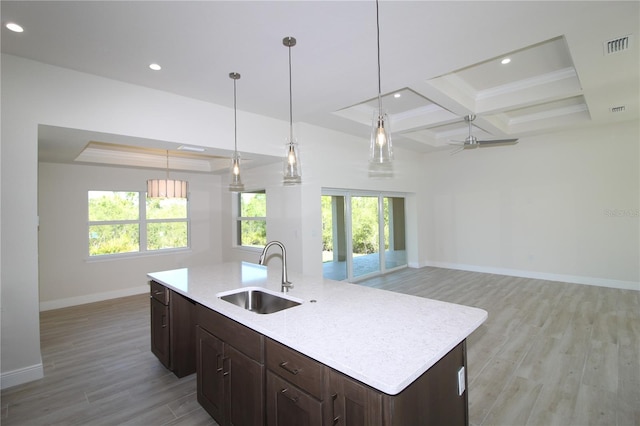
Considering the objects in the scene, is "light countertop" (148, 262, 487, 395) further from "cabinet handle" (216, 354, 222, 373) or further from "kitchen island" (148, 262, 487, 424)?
"cabinet handle" (216, 354, 222, 373)

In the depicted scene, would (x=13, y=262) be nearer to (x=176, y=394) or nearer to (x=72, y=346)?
(x=72, y=346)

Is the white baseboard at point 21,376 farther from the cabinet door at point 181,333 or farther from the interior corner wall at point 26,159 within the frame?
the cabinet door at point 181,333

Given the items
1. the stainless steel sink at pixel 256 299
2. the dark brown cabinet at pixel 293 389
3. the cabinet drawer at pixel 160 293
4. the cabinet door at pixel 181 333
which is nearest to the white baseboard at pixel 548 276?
the dark brown cabinet at pixel 293 389

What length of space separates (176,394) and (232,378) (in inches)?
42.0

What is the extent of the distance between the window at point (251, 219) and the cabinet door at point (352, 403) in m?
4.47

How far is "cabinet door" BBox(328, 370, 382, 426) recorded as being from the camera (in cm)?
116

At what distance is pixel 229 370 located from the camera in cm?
189

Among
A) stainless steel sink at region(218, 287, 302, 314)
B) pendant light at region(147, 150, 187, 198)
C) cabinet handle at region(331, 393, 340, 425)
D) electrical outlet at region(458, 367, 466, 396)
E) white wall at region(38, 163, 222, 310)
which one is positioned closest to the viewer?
cabinet handle at region(331, 393, 340, 425)

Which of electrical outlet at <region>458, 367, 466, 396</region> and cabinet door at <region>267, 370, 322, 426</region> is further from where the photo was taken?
electrical outlet at <region>458, 367, 466, 396</region>

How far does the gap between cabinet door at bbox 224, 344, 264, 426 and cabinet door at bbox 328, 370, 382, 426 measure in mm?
518

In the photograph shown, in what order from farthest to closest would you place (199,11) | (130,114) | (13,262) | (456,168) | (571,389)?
(456,168)
(130,114)
(13,262)
(571,389)
(199,11)

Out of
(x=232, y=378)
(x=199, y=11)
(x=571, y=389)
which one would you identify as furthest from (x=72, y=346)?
(x=571, y=389)

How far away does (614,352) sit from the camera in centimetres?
302

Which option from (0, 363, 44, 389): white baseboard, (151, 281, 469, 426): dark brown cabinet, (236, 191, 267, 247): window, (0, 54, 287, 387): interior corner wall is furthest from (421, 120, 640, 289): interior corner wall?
(0, 363, 44, 389): white baseboard
